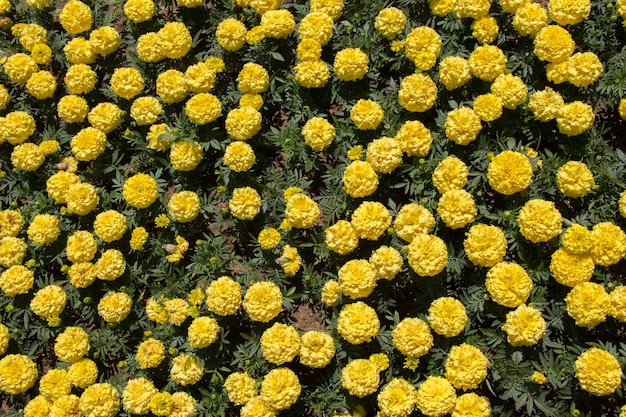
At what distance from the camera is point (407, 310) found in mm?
5137

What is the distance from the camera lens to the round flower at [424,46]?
4.90m

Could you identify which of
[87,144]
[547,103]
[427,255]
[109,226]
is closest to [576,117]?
[547,103]

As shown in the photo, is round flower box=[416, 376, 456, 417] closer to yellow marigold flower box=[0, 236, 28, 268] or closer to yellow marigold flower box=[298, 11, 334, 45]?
yellow marigold flower box=[298, 11, 334, 45]

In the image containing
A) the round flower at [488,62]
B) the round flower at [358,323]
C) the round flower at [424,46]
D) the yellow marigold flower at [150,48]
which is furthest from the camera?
the yellow marigold flower at [150,48]

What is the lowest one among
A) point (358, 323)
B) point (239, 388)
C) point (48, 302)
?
point (239, 388)

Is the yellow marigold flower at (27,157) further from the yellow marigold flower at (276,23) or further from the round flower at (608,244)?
the round flower at (608,244)

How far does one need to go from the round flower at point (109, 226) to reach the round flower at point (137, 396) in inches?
51.7

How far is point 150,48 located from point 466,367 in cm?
406

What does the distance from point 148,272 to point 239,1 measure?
2776mm

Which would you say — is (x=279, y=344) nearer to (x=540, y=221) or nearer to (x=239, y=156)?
(x=239, y=156)

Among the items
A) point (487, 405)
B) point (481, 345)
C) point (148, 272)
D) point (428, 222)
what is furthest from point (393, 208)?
point (148, 272)

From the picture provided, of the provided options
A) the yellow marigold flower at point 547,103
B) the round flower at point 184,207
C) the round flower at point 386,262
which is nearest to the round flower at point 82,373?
the round flower at point 184,207

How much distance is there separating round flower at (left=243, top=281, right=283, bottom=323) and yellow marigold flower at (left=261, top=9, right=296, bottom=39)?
2316 mm

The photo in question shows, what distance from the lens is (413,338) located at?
4473 millimetres
